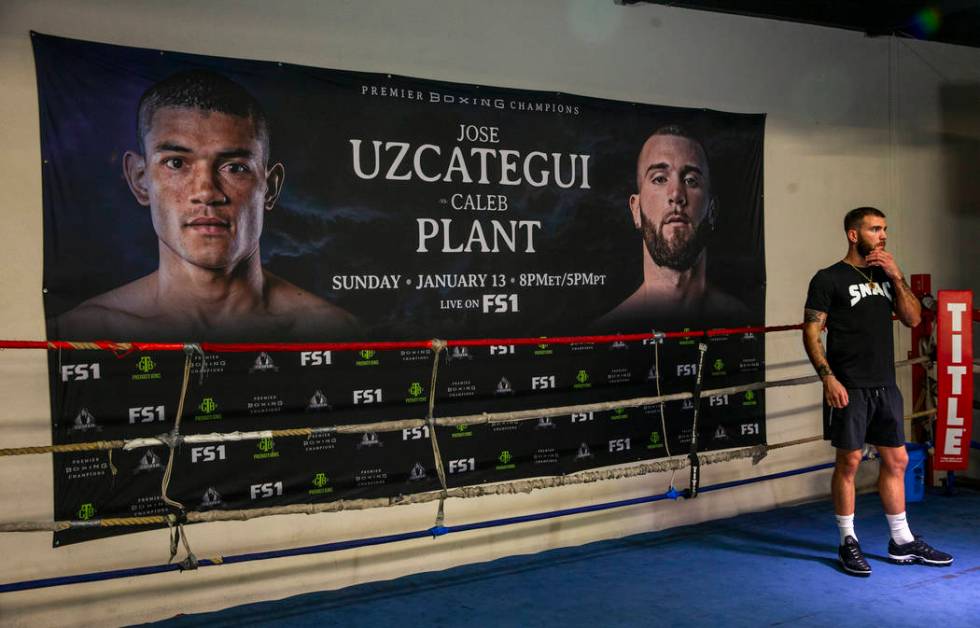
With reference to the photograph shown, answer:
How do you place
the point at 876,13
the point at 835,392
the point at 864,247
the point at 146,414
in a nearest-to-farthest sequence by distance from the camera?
the point at 146,414, the point at 835,392, the point at 864,247, the point at 876,13

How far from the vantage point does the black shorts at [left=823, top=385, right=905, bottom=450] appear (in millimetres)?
3697

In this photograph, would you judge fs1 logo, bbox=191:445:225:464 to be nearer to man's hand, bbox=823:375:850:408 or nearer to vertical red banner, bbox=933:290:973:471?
man's hand, bbox=823:375:850:408

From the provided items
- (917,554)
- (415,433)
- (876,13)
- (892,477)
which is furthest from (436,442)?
(876,13)

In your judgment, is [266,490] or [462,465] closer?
[266,490]

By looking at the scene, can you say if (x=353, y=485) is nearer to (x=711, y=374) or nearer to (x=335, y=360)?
(x=335, y=360)

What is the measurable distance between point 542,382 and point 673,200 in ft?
3.86

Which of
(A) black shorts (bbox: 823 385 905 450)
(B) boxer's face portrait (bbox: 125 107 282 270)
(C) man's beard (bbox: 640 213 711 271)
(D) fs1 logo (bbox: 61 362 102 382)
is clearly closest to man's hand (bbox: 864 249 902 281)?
(A) black shorts (bbox: 823 385 905 450)

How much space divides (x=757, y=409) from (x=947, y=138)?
2.28 meters

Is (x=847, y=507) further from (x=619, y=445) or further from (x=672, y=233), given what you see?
(x=672, y=233)

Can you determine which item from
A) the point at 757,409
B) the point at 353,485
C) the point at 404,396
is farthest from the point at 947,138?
the point at 353,485

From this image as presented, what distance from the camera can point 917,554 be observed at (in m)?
3.78

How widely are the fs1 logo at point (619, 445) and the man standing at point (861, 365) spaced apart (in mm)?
986

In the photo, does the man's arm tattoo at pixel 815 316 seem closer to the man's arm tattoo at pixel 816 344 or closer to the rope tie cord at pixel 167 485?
the man's arm tattoo at pixel 816 344

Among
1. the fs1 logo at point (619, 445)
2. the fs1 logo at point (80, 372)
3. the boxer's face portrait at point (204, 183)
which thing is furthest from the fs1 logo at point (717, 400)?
the fs1 logo at point (80, 372)
